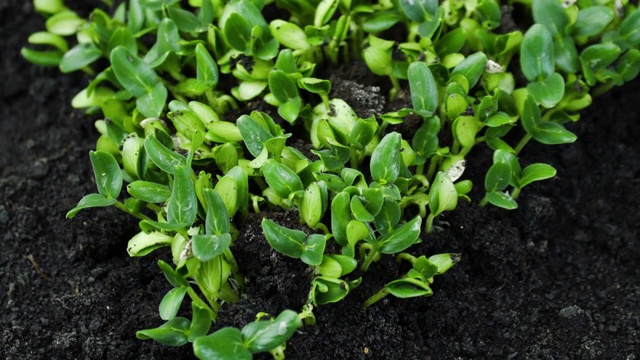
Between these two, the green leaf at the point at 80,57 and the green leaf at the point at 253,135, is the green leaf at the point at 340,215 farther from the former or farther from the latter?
the green leaf at the point at 80,57

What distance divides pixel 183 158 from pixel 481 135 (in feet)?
2.71

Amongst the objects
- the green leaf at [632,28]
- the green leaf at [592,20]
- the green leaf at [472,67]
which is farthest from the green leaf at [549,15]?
the green leaf at [472,67]

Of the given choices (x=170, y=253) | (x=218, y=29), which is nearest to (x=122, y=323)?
(x=170, y=253)

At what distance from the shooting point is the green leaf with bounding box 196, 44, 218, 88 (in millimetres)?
2059

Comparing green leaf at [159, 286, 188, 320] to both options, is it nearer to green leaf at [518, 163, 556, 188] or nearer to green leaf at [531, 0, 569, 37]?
green leaf at [518, 163, 556, 188]

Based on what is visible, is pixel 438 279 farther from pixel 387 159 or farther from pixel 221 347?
pixel 221 347

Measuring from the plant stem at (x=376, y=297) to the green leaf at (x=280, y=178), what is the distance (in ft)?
0.99

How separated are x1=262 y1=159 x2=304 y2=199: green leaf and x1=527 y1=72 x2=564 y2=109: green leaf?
67 centimetres

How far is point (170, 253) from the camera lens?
6.59 feet

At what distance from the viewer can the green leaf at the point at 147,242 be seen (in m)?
1.81

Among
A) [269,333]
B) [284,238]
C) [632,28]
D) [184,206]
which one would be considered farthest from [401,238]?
[632,28]

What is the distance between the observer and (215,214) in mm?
1679

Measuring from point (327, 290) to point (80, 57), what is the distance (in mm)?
1165

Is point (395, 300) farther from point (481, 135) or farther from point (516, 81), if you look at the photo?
point (516, 81)
